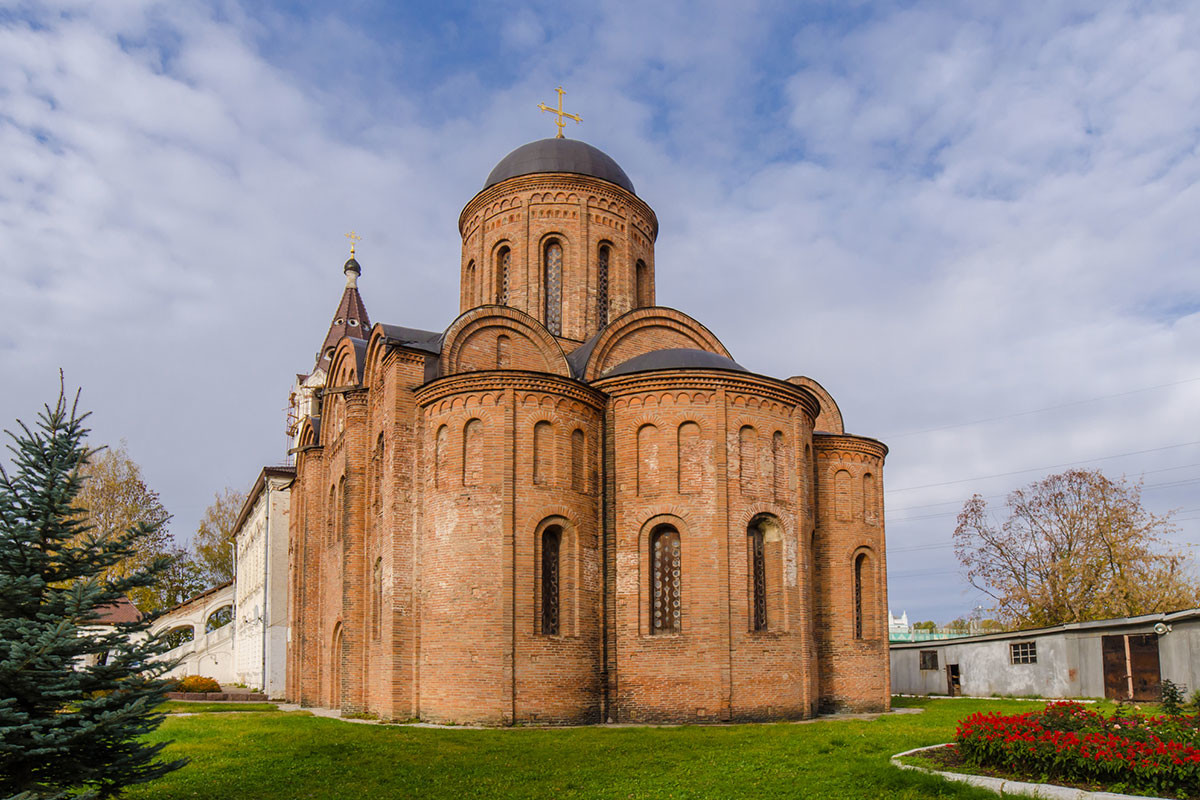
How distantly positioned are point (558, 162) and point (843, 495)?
10540 mm

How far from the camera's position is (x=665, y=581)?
17.7m

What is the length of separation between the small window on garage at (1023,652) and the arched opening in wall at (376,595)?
16.4m

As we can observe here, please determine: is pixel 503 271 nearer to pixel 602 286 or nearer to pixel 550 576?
pixel 602 286

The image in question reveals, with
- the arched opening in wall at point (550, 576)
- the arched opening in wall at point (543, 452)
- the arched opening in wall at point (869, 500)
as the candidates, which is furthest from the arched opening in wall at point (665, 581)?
the arched opening in wall at point (869, 500)

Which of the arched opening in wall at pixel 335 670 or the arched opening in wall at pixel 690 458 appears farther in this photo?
the arched opening in wall at pixel 335 670

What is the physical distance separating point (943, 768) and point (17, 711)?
859cm

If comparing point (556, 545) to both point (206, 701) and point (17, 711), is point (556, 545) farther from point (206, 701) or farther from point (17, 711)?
point (206, 701)

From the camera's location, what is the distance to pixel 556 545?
17.5 meters

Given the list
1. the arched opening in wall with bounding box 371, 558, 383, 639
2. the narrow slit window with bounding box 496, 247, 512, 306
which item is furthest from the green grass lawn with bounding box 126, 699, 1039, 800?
the narrow slit window with bounding box 496, 247, 512, 306

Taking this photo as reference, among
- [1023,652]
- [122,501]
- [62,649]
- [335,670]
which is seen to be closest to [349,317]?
[122,501]

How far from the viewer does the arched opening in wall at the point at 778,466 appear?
60.2 feet

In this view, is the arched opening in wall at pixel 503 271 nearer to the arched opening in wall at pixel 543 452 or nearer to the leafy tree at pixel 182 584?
the arched opening in wall at pixel 543 452

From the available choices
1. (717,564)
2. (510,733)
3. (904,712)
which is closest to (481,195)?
(717,564)

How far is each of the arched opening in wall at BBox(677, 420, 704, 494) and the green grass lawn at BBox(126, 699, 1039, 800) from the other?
14.3ft
